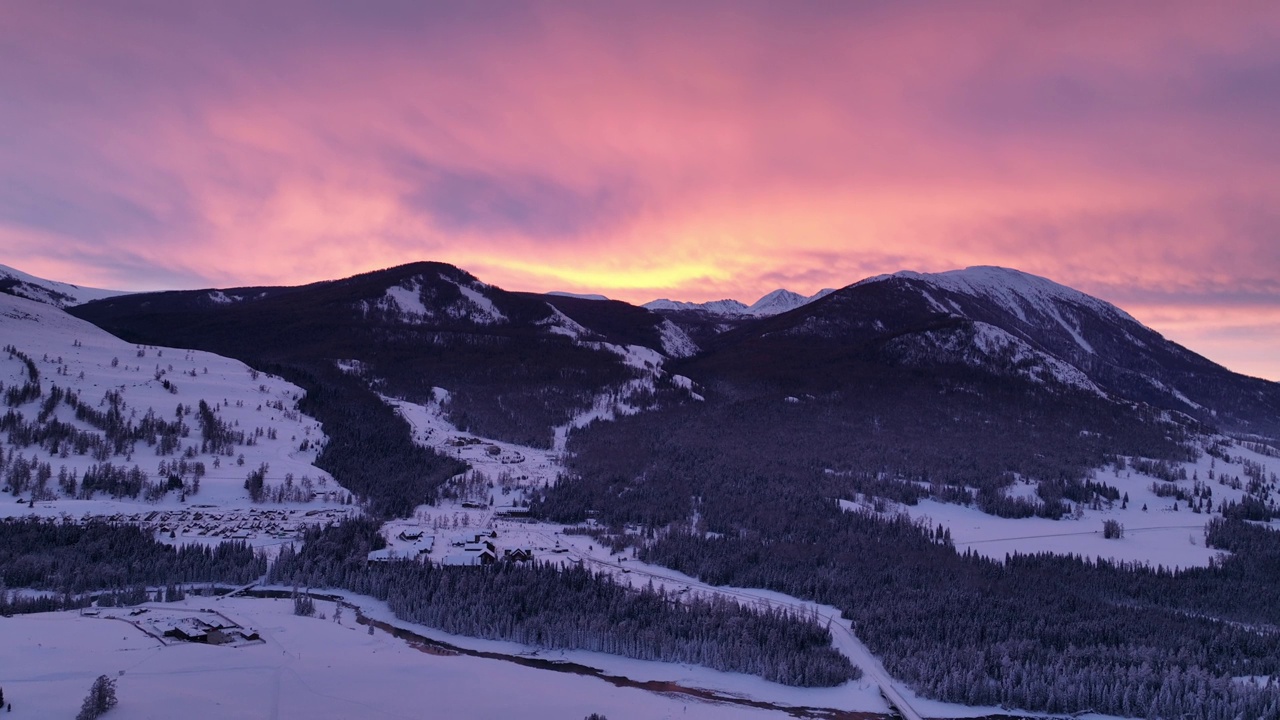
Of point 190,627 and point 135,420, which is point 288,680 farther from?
point 135,420

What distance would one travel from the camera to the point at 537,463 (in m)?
52.1

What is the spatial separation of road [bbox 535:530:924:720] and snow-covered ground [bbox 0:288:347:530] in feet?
54.2

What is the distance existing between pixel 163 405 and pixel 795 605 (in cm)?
4007

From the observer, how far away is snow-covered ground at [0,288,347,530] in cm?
3553

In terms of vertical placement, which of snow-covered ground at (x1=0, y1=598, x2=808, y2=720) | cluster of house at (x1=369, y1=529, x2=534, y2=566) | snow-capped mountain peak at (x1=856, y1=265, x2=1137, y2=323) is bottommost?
snow-covered ground at (x1=0, y1=598, x2=808, y2=720)

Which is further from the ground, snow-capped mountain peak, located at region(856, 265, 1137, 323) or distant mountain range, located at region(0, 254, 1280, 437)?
snow-capped mountain peak, located at region(856, 265, 1137, 323)

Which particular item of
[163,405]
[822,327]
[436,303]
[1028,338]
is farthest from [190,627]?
[1028,338]

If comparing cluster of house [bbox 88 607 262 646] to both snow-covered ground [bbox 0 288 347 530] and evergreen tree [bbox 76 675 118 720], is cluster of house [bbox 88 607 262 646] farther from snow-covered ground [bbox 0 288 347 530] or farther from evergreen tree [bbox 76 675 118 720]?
snow-covered ground [bbox 0 288 347 530]

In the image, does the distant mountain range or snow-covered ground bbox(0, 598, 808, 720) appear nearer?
snow-covered ground bbox(0, 598, 808, 720)

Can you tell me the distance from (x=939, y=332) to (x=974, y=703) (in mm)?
91238

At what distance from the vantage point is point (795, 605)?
89.0ft

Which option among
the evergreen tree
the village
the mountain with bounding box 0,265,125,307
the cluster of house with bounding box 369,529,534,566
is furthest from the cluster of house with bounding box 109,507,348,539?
the mountain with bounding box 0,265,125,307

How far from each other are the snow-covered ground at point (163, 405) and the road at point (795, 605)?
1653 centimetres

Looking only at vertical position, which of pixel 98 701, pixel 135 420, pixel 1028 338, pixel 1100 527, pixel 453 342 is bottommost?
pixel 98 701
